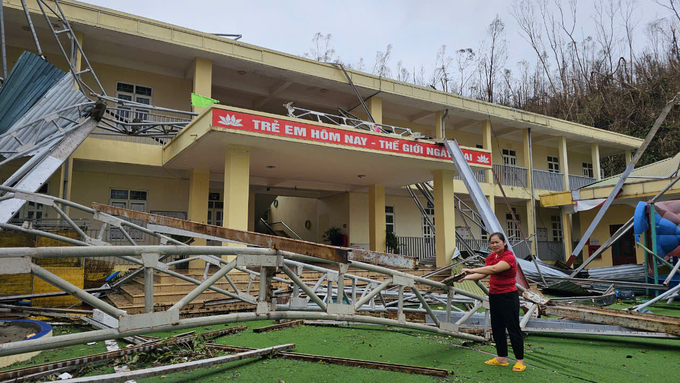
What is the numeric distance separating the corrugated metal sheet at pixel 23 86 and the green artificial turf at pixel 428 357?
492cm

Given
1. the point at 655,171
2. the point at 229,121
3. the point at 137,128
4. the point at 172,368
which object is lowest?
the point at 172,368

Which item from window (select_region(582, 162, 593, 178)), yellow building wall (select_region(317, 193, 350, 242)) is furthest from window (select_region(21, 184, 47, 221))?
window (select_region(582, 162, 593, 178))

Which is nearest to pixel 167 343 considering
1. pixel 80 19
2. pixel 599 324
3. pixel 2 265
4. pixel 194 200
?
pixel 2 265

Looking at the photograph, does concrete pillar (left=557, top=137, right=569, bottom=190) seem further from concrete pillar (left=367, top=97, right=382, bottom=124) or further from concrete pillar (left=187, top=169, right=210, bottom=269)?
concrete pillar (left=187, top=169, right=210, bottom=269)

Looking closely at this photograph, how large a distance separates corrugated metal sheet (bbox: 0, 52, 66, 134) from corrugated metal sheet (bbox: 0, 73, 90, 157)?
13 cm

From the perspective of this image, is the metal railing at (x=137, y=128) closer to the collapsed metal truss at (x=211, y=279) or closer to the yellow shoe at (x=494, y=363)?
the collapsed metal truss at (x=211, y=279)

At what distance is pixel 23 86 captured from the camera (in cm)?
775

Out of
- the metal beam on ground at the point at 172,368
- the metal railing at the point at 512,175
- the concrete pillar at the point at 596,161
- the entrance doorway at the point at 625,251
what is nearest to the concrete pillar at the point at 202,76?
the metal beam on ground at the point at 172,368

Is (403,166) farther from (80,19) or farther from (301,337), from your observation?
(80,19)

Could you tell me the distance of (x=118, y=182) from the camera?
13.0m

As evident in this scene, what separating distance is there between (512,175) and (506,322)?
1576 centimetres

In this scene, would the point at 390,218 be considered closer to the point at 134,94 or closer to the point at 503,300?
the point at 134,94

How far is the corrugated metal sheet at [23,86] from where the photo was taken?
7.41m

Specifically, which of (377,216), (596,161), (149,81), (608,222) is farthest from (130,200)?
(596,161)
